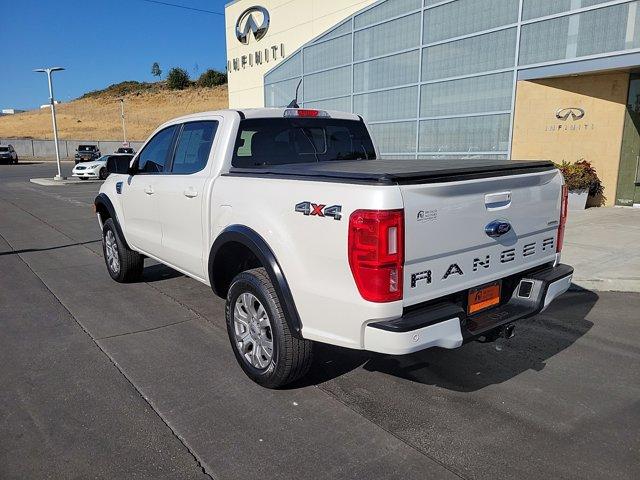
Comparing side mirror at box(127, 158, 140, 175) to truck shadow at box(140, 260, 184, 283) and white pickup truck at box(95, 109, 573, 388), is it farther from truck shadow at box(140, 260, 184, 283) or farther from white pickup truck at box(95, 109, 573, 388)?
truck shadow at box(140, 260, 184, 283)

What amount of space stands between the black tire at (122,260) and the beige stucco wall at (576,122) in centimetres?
996

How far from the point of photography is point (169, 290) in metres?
5.87

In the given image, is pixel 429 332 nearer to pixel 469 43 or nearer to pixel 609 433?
pixel 609 433

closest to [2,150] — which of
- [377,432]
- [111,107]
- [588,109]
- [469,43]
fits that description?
[469,43]

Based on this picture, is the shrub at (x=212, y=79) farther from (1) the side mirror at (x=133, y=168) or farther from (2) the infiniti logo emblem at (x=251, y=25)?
(1) the side mirror at (x=133, y=168)

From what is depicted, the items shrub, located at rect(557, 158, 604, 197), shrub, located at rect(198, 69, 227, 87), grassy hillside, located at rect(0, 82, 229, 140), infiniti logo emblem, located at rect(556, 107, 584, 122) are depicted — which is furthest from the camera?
shrub, located at rect(198, 69, 227, 87)

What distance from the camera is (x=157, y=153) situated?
5184 mm

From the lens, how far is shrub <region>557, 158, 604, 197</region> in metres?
11.1

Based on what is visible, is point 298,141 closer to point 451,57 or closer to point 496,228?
point 496,228

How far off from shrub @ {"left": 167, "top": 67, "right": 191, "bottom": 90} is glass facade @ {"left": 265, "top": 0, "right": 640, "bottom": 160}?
3785 inches

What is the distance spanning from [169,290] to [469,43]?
10.7 m

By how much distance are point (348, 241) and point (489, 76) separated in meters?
11.6

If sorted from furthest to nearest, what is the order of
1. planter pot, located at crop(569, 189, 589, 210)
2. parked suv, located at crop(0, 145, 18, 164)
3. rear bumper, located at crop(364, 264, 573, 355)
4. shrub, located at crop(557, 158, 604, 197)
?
parked suv, located at crop(0, 145, 18, 164) < planter pot, located at crop(569, 189, 589, 210) < shrub, located at crop(557, 158, 604, 197) < rear bumper, located at crop(364, 264, 573, 355)

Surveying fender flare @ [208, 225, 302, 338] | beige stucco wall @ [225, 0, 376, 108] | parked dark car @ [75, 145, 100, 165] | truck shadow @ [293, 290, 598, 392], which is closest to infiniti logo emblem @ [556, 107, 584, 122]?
beige stucco wall @ [225, 0, 376, 108]
